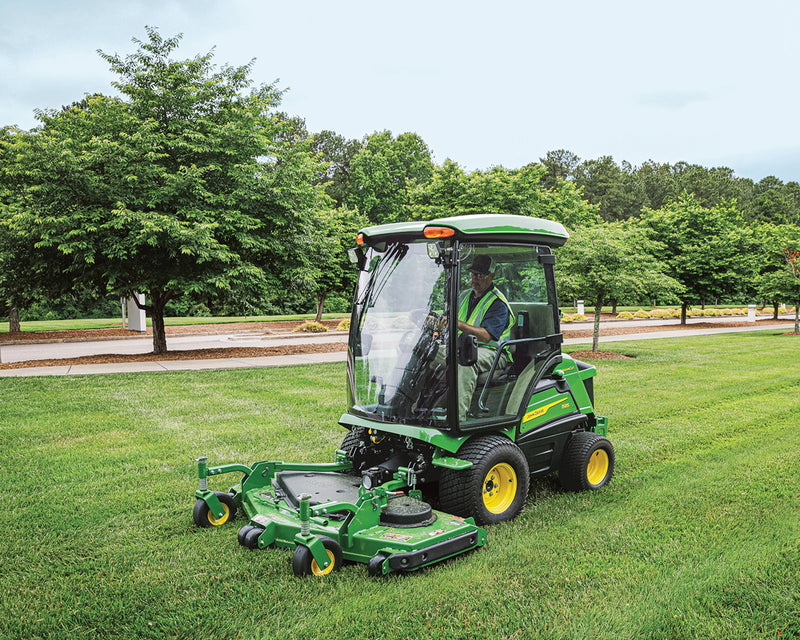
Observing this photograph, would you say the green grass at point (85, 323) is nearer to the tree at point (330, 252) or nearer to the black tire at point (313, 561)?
the tree at point (330, 252)

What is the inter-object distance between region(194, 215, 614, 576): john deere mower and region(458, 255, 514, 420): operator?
1cm

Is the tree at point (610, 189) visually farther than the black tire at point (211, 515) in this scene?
Yes

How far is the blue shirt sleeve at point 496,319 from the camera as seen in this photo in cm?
468

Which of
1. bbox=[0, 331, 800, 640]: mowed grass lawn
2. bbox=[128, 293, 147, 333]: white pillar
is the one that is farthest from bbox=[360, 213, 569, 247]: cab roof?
bbox=[128, 293, 147, 333]: white pillar

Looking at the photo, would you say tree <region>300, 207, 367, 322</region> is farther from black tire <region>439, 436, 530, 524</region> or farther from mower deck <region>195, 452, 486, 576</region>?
black tire <region>439, 436, 530, 524</region>

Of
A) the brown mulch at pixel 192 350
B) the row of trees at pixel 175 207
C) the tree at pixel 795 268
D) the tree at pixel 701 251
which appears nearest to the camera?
the row of trees at pixel 175 207

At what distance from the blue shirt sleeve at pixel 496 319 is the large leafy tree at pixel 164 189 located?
9.57 meters

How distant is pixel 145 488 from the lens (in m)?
5.45

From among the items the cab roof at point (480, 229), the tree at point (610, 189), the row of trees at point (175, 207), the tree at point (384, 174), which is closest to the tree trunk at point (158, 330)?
the row of trees at point (175, 207)

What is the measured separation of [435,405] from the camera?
4434 mm

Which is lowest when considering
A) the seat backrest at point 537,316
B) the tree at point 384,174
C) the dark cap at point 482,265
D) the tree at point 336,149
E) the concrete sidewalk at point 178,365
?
the concrete sidewalk at point 178,365

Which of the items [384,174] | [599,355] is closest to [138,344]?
[599,355]

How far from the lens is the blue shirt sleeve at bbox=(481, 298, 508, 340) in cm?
468

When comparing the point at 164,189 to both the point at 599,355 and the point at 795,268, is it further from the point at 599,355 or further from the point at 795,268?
the point at 795,268
